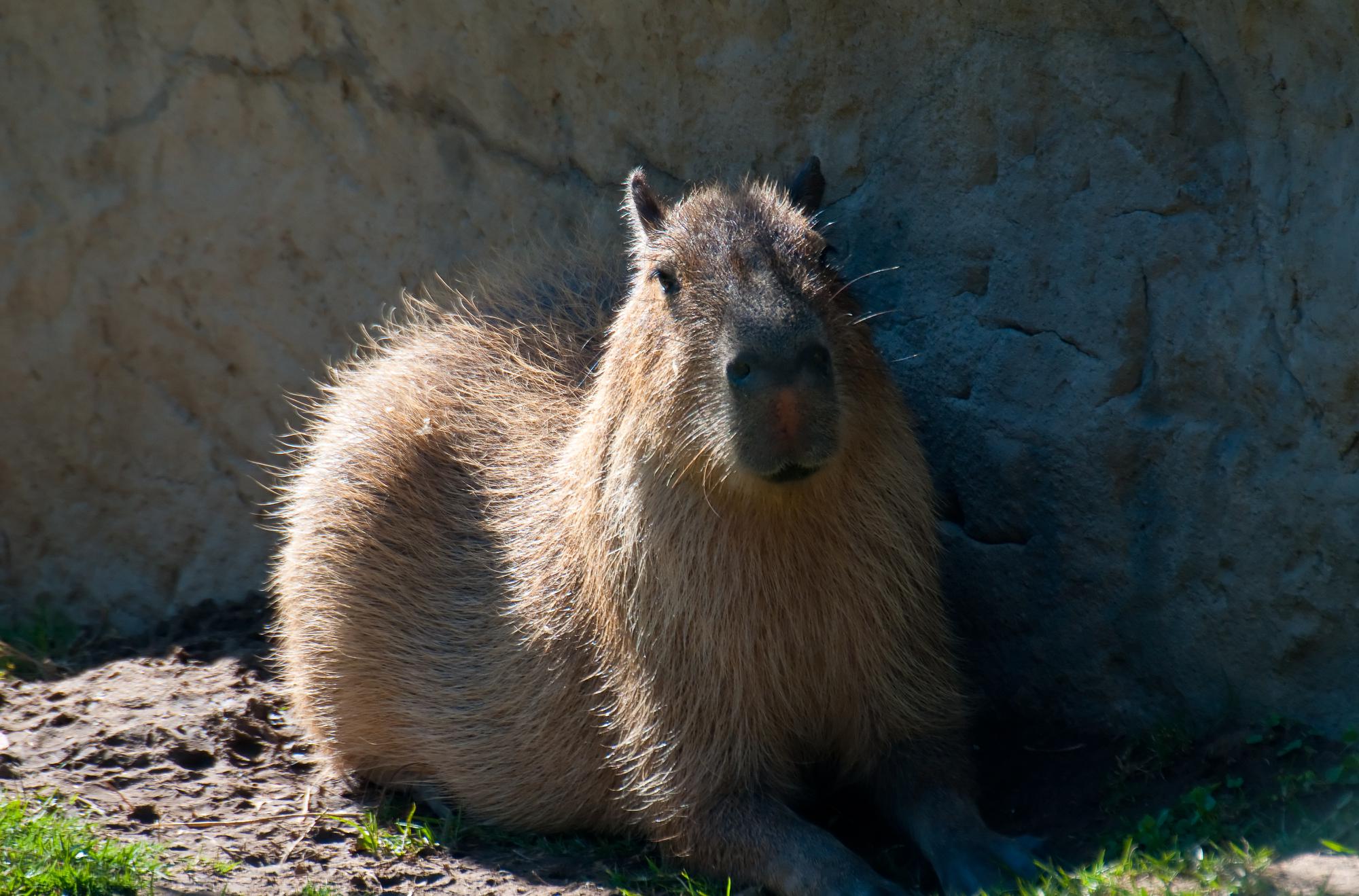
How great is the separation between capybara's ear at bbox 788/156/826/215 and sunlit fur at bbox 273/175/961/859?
0.18 feet

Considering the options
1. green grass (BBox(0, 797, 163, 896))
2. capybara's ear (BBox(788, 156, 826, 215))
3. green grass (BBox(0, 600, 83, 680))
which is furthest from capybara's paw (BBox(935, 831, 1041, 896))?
green grass (BBox(0, 600, 83, 680))

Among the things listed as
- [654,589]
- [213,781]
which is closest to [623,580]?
[654,589]

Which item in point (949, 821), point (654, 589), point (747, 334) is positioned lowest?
point (949, 821)

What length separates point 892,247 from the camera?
15.2ft

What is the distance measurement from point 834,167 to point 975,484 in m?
1.23

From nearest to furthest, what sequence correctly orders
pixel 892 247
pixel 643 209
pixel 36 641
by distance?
1. pixel 643 209
2. pixel 892 247
3. pixel 36 641

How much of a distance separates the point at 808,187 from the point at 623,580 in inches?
A: 53.9

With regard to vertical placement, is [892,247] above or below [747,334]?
above

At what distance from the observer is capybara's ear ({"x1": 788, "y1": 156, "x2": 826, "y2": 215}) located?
4.35 m

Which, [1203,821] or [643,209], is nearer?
[1203,821]

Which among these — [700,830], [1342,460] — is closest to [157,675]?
[700,830]

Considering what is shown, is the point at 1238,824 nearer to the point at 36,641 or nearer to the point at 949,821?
the point at 949,821

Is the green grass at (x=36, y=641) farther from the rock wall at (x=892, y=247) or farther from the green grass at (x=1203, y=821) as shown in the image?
the green grass at (x=1203, y=821)

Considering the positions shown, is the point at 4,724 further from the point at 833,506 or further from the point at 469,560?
the point at 833,506
